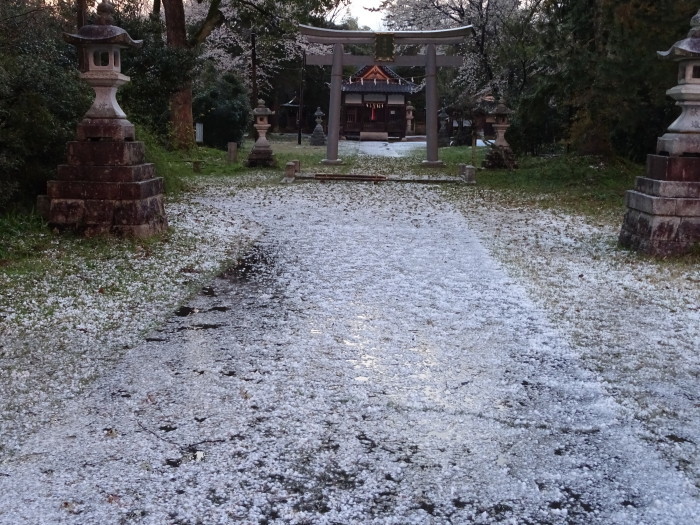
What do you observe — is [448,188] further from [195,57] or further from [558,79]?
[195,57]

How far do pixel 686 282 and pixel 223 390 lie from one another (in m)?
4.65

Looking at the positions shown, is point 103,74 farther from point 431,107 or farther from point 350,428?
point 431,107

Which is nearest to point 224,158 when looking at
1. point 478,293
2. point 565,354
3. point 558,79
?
point 558,79

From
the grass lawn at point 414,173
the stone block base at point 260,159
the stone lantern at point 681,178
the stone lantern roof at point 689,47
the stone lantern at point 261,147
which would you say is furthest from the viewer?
the stone block base at point 260,159

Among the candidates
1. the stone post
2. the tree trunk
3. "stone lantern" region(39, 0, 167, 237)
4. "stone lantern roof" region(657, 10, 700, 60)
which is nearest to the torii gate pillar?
the stone post

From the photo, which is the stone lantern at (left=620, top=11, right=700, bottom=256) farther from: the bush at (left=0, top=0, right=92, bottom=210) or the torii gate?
the torii gate

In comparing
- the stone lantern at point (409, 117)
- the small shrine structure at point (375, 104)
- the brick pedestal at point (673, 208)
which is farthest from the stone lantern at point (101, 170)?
the stone lantern at point (409, 117)

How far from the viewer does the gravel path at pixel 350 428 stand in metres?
2.54

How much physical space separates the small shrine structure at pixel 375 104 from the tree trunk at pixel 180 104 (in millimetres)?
21166

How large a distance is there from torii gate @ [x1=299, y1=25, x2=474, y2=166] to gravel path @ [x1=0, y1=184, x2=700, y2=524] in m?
14.4

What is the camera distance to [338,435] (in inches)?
122

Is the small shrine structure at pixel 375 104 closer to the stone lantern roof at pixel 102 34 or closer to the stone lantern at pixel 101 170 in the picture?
the stone lantern roof at pixel 102 34

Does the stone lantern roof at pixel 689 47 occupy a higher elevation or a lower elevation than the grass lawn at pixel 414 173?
higher

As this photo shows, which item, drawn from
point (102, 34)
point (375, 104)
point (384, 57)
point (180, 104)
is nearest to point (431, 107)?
point (384, 57)
